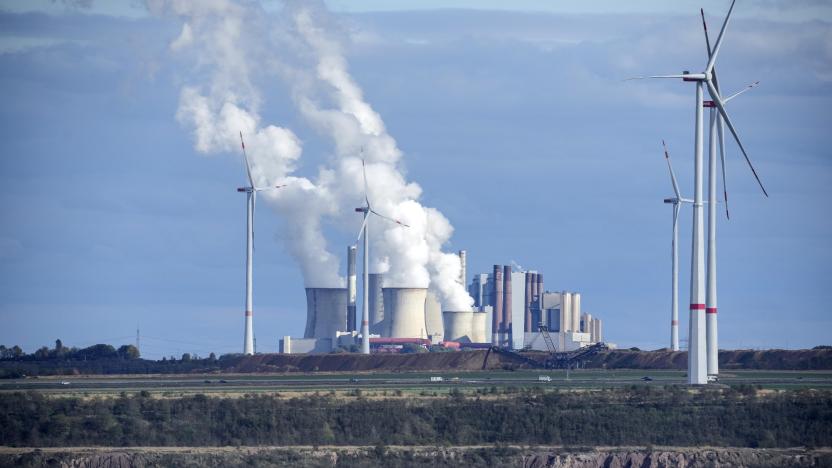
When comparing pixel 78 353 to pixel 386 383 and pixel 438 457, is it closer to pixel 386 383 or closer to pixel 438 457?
pixel 386 383

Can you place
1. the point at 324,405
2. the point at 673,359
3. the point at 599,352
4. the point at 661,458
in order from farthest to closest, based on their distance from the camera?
the point at 599,352
the point at 673,359
the point at 324,405
the point at 661,458

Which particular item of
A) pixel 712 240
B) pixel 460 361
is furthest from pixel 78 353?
pixel 712 240

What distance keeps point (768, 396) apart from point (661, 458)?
1629 centimetres

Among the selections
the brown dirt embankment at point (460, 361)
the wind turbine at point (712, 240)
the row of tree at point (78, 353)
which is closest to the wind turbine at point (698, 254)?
the wind turbine at point (712, 240)

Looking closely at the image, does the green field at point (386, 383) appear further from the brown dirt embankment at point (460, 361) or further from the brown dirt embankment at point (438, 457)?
the brown dirt embankment at point (438, 457)

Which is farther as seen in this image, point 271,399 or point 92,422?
point 271,399

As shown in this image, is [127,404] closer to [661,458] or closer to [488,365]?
[661,458]

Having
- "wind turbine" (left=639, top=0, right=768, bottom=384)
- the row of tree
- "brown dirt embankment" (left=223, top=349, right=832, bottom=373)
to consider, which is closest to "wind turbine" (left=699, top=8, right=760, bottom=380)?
"wind turbine" (left=639, top=0, right=768, bottom=384)

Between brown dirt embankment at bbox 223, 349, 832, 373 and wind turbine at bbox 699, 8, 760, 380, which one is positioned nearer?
wind turbine at bbox 699, 8, 760, 380

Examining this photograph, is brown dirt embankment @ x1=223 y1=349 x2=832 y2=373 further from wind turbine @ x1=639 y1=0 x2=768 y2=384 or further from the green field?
wind turbine @ x1=639 y1=0 x2=768 y2=384

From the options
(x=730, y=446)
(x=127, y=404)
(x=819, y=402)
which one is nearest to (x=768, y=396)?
(x=819, y=402)

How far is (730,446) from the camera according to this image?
84.1 meters

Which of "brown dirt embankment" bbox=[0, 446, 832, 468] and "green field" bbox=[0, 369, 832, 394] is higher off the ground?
"green field" bbox=[0, 369, 832, 394]

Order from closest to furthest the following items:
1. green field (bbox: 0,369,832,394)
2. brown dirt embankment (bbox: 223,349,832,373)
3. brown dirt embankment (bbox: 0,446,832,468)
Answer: brown dirt embankment (bbox: 0,446,832,468) → green field (bbox: 0,369,832,394) → brown dirt embankment (bbox: 223,349,832,373)
